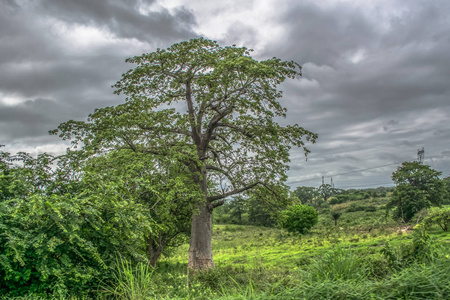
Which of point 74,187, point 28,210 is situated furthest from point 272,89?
point 28,210

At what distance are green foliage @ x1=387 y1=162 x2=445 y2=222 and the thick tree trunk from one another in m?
27.7

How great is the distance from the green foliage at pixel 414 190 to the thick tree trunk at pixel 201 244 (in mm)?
27740

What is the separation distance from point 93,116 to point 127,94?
2333 millimetres

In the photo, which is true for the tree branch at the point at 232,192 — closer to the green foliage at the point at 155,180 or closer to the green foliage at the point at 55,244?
the green foliage at the point at 155,180

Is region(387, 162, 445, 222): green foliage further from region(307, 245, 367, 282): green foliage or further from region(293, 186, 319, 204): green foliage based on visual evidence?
region(293, 186, 319, 204): green foliage

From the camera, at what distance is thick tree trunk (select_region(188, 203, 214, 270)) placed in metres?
16.0

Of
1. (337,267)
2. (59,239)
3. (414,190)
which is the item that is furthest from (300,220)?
(59,239)

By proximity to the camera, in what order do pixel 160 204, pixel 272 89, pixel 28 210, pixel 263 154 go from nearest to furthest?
pixel 28 210
pixel 160 204
pixel 272 89
pixel 263 154

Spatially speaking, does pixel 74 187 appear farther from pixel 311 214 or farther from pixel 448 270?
pixel 311 214

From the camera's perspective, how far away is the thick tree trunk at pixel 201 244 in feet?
52.5

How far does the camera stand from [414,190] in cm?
3650

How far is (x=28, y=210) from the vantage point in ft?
19.3

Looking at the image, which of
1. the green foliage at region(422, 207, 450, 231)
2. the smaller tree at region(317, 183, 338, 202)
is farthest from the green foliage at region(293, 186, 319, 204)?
the green foliage at region(422, 207, 450, 231)

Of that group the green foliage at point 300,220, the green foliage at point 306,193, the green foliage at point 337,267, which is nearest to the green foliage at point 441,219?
the green foliage at point 337,267
